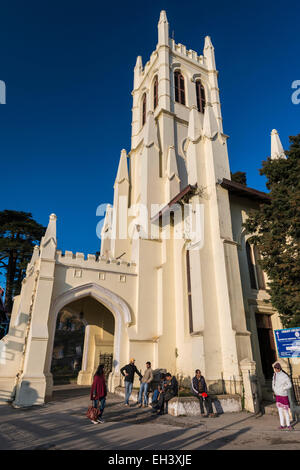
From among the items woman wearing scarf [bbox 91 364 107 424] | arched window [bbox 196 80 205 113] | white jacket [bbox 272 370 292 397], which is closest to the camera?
white jacket [bbox 272 370 292 397]

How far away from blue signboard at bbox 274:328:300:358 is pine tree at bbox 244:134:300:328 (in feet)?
8.12

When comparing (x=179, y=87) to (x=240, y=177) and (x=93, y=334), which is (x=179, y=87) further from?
(x=93, y=334)

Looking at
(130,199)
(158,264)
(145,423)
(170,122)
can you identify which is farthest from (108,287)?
(170,122)

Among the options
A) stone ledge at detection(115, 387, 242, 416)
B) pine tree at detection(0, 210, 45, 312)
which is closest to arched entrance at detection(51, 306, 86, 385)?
pine tree at detection(0, 210, 45, 312)

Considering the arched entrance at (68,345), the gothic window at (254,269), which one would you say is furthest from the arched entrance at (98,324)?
the arched entrance at (68,345)

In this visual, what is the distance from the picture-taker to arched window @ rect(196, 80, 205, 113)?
27.0 m

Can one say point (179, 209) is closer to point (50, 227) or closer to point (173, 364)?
point (50, 227)

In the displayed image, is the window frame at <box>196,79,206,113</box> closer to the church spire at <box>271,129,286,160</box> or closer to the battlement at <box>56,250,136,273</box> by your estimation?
the church spire at <box>271,129,286,160</box>

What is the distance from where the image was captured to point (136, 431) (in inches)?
264

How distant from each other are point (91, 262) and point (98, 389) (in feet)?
24.8

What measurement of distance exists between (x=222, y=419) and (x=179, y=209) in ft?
35.0

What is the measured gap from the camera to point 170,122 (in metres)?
22.8

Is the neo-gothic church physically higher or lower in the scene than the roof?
lower
